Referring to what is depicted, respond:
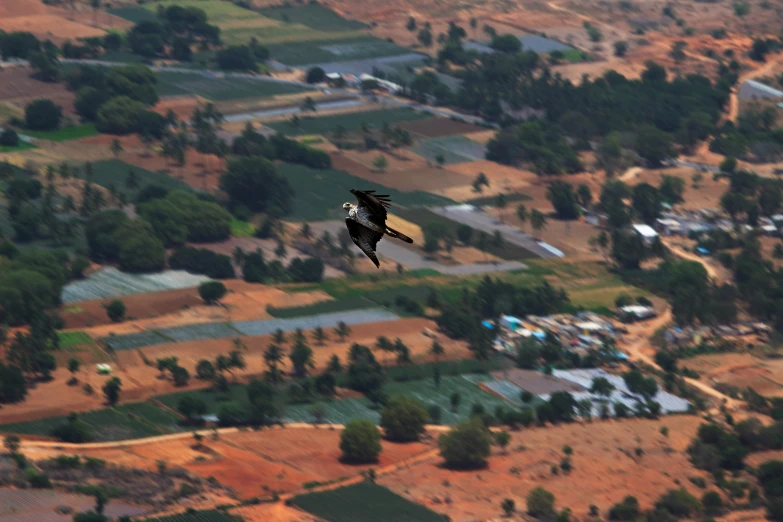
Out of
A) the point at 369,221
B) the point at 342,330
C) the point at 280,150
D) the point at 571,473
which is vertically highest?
the point at 369,221

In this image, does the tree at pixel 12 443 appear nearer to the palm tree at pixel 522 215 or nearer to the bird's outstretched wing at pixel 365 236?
the bird's outstretched wing at pixel 365 236

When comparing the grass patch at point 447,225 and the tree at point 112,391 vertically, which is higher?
the grass patch at point 447,225

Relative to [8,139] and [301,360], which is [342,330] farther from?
[8,139]

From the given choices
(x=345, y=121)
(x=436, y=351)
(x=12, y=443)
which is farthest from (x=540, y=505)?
(x=345, y=121)

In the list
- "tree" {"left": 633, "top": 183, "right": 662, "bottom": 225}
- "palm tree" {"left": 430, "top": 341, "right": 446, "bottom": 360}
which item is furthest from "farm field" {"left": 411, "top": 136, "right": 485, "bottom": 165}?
"palm tree" {"left": 430, "top": 341, "right": 446, "bottom": 360}

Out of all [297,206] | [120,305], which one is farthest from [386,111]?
[120,305]

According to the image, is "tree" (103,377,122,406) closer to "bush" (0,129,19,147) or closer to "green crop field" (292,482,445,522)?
"green crop field" (292,482,445,522)

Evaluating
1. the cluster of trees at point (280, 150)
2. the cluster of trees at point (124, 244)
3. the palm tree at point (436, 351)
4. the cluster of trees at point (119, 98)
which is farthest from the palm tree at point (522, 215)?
the cluster of trees at point (119, 98)
